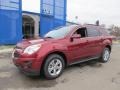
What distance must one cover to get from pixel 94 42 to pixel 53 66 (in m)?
2.39

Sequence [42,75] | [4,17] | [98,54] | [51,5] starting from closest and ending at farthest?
[42,75] < [98,54] < [4,17] < [51,5]

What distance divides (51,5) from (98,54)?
11.3 meters

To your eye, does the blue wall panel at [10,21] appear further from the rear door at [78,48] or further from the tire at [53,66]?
the tire at [53,66]

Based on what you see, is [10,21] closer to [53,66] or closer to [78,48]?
[78,48]

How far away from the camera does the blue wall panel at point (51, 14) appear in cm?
1852

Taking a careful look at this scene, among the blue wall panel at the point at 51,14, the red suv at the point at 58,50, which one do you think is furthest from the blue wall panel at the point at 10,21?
the red suv at the point at 58,50

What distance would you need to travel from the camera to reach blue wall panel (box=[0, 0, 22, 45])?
15758 millimetres

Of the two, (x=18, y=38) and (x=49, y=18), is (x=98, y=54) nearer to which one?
(x=18, y=38)

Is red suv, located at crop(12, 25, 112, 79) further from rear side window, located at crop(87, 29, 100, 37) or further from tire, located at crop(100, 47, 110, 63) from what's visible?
tire, located at crop(100, 47, 110, 63)

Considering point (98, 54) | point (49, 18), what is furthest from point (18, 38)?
point (98, 54)

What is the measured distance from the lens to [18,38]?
16609 millimetres

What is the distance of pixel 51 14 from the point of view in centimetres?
1903

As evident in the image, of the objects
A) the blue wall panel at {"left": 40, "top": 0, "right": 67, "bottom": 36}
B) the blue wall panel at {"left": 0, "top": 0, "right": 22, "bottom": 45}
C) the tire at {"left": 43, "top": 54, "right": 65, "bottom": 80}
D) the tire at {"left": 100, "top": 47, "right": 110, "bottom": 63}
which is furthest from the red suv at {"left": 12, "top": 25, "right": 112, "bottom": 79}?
the blue wall panel at {"left": 40, "top": 0, "right": 67, "bottom": 36}

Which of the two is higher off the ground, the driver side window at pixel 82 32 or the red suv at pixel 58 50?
the driver side window at pixel 82 32
